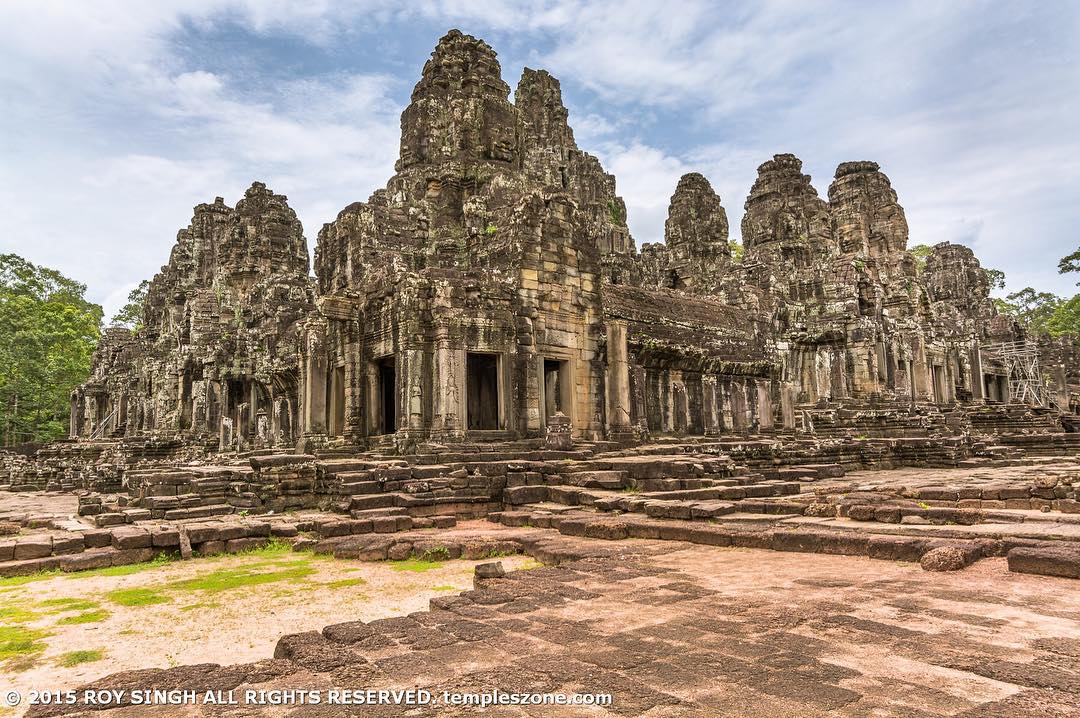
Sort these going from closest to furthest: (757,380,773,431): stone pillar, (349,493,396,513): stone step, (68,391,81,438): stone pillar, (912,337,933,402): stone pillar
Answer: (349,493,396,513): stone step → (757,380,773,431): stone pillar → (912,337,933,402): stone pillar → (68,391,81,438): stone pillar

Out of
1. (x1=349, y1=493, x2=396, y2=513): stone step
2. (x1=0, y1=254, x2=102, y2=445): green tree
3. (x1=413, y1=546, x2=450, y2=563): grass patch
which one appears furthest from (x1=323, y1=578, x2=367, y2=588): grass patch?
(x1=0, y1=254, x2=102, y2=445): green tree

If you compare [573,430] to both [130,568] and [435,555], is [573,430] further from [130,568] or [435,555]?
[130,568]

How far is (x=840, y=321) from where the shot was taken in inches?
1134

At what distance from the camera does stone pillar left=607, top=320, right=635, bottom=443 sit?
1736 centimetres

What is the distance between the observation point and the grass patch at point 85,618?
5750 millimetres

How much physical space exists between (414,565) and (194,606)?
2362 mm

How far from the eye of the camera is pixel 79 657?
479 cm

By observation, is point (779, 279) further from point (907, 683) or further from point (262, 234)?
point (907, 683)

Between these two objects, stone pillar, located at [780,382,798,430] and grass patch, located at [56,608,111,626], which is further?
stone pillar, located at [780,382,798,430]

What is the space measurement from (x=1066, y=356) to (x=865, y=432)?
3048cm

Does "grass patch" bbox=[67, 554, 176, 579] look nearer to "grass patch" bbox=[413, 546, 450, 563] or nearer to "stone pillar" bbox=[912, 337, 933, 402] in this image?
"grass patch" bbox=[413, 546, 450, 563]

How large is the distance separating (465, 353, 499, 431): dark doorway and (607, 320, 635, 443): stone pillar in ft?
9.34

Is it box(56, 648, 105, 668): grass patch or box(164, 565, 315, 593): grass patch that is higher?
box(56, 648, 105, 668): grass patch

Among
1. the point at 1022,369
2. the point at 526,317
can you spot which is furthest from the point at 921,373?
the point at 526,317
